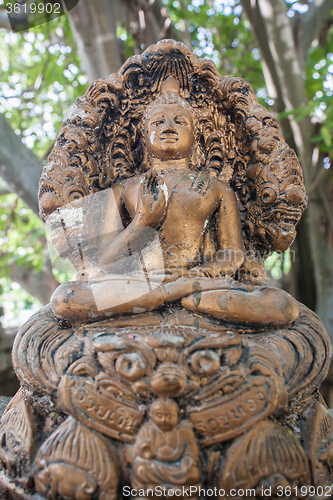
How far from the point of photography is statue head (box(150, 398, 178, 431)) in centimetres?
149

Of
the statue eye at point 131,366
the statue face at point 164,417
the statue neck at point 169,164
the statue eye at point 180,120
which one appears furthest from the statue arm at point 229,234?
the statue face at point 164,417

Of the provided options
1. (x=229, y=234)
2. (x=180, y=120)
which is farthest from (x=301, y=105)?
(x=229, y=234)

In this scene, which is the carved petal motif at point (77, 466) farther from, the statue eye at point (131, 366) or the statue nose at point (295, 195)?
the statue nose at point (295, 195)

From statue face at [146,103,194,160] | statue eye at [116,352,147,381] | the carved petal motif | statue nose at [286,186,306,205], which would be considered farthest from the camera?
statue face at [146,103,194,160]

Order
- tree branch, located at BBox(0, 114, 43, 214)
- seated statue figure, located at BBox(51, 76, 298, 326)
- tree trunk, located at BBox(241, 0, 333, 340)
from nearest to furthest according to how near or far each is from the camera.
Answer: seated statue figure, located at BBox(51, 76, 298, 326), tree branch, located at BBox(0, 114, 43, 214), tree trunk, located at BBox(241, 0, 333, 340)

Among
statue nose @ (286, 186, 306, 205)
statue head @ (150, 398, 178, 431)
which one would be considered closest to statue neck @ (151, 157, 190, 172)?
statue nose @ (286, 186, 306, 205)

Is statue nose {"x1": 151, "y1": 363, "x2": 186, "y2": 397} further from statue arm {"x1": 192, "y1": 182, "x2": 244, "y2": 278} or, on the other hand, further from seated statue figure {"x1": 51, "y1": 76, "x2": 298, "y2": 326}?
statue arm {"x1": 192, "y1": 182, "x2": 244, "y2": 278}

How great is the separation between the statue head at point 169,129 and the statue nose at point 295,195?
0.71 metres

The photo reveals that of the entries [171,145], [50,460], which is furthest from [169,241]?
[50,460]

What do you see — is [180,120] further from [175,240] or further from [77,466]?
[77,466]

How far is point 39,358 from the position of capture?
179 centimetres

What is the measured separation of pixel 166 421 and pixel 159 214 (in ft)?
3.80

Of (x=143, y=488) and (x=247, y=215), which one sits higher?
(x=247, y=215)

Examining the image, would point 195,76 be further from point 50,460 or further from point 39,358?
point 50,460
